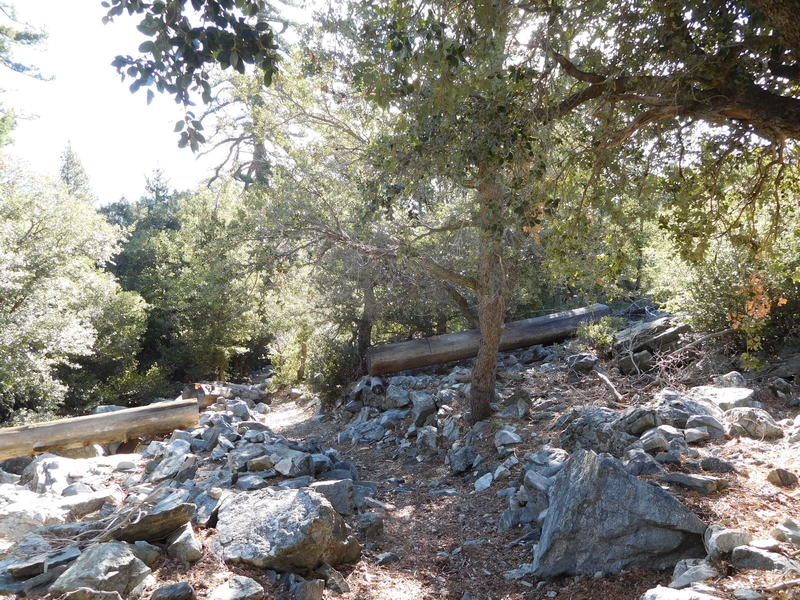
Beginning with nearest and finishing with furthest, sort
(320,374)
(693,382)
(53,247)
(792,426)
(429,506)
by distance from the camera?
(792,426)
(429,506)
(693,382)
(320,374)
(53,247)

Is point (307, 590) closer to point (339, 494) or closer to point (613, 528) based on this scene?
point (339, 494)

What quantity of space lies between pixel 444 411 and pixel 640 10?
6.33 meters

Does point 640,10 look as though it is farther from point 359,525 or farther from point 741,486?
point 359,525

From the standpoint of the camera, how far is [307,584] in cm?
385

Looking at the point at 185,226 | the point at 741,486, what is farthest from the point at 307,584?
the point at 185,226

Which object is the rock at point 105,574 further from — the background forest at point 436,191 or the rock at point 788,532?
the rock at point 788,532

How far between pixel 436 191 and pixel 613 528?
15.4 ft

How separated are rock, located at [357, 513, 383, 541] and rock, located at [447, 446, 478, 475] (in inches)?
82.7

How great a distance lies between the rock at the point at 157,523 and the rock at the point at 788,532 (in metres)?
4.11

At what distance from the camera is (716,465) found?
4.96 metres

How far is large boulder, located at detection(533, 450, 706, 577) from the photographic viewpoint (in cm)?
386

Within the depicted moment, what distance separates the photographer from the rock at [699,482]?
455 centimetres

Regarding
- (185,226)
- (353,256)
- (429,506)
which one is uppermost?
(185,226)

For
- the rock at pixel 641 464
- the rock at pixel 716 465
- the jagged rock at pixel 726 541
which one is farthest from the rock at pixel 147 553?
the rock at pixel 716 465
